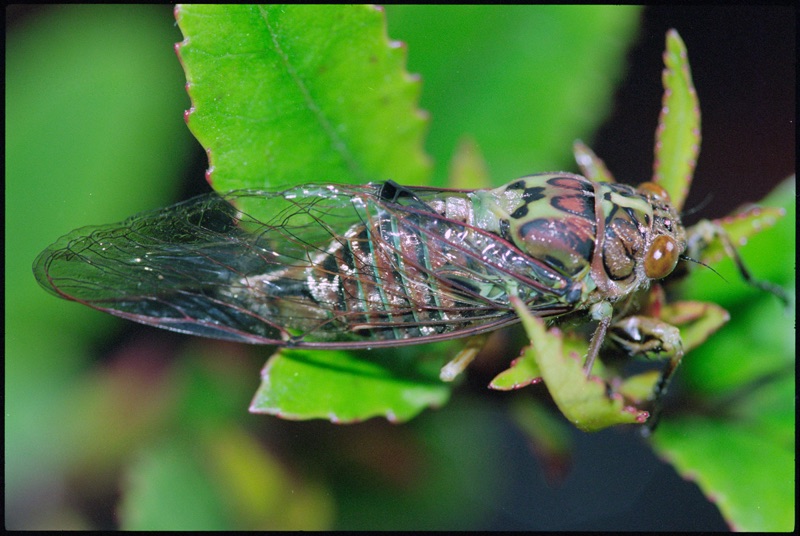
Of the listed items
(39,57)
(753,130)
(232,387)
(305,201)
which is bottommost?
(232,387)

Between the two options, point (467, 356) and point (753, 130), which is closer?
point (467, 356)

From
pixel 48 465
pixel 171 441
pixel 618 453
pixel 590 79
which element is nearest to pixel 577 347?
pixel 618 453

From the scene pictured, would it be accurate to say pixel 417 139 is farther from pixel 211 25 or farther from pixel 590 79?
pixel 590 79

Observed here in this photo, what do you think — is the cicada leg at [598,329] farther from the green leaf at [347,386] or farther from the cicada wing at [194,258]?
the cicada wing at [194,258]

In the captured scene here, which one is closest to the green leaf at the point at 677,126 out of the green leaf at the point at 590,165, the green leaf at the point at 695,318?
the green leaf at the point at 590,165

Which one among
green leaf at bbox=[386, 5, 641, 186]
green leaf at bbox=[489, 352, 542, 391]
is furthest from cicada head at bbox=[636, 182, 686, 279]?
green leaf at bbox=[386, 5, 641, 186]

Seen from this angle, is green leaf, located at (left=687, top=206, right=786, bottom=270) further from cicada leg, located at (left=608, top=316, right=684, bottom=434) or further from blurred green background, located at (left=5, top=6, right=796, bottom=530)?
blurred green background, located at (left=5, top=6, right=796, bottom=530)

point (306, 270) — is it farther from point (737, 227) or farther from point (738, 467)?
point (738, 467)
